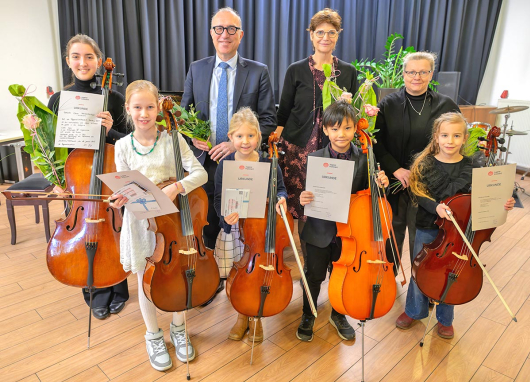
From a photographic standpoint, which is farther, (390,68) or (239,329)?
(390,68)

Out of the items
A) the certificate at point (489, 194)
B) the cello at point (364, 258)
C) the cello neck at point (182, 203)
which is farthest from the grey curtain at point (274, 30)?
the certificate at point (489, 194)

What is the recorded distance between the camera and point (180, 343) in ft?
6.46

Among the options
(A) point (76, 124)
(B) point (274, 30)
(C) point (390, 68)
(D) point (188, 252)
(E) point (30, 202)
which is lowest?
(E) point (30, 202)

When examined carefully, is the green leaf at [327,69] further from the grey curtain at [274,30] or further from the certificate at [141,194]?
the grey curtain at [274,30]

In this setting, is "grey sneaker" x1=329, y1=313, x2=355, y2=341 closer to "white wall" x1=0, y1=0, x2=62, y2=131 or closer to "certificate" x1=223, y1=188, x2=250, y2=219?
"certificate" x1=223, y1=188, x2=250, y2=219

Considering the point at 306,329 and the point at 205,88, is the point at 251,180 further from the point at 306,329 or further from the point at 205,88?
the point at 306,329

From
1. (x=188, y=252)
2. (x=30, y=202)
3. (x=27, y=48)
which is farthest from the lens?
(x=27, y=48)

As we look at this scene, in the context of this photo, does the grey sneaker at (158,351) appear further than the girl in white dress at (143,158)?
Yes

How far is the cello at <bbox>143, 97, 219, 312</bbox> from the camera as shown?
1.63m

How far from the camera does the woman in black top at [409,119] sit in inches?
83.9

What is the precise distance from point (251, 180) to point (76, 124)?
2.84ft

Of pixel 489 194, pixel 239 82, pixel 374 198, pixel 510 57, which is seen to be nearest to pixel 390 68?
pixel 510 57

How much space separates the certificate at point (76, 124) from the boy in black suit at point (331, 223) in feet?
3.36

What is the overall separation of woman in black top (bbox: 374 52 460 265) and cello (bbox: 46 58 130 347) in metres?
1.46
